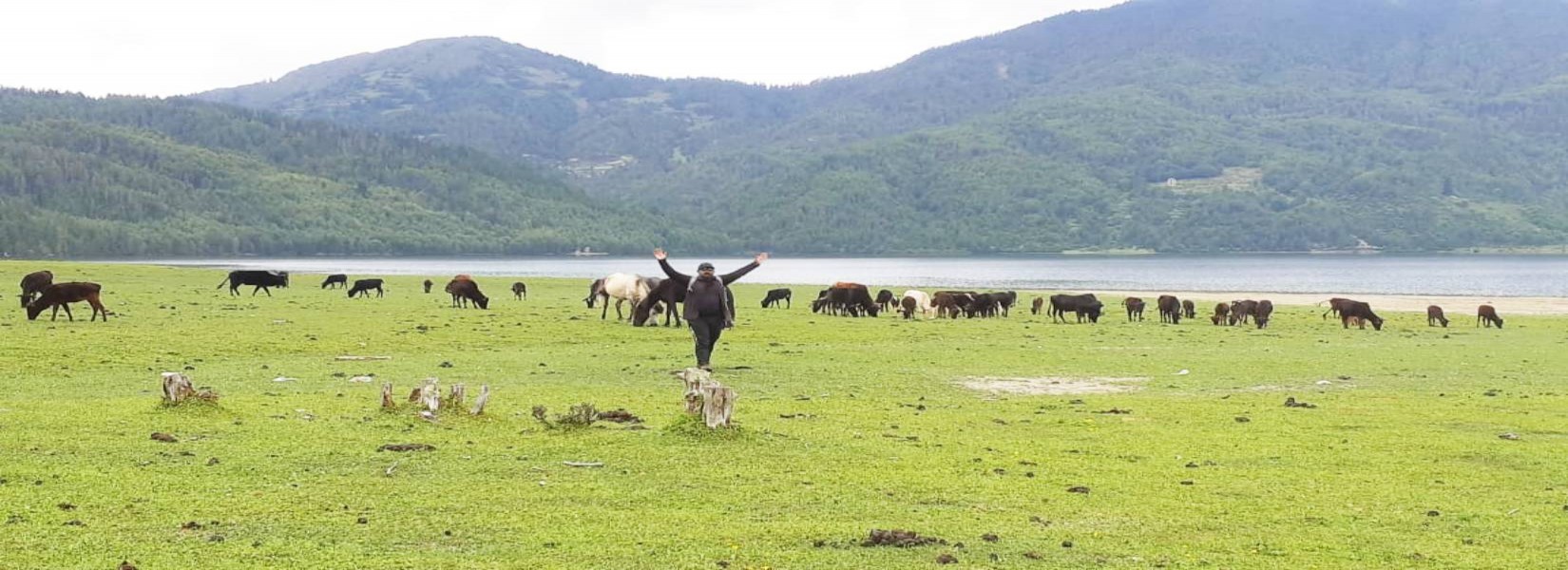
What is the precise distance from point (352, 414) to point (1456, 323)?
4629cm

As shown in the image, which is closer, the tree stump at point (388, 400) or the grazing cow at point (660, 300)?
the tree stump at point (388, 400)

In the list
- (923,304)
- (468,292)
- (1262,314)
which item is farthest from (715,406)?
(1262,314)

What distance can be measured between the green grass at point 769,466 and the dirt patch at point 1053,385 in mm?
684

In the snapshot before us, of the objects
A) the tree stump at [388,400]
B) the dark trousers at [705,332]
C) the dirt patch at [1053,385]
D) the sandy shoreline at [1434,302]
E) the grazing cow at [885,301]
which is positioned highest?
the dark trousers at [705,332]

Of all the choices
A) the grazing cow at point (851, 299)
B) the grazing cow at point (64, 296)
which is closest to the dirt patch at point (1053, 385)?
the grazing cow at point (64, 296)

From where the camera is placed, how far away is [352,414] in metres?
15.9

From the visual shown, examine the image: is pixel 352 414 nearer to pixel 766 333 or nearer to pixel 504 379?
pixel 504 379

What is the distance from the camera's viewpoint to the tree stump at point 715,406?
1441cm

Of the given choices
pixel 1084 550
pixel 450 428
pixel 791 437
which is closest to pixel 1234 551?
pixel 1084 550

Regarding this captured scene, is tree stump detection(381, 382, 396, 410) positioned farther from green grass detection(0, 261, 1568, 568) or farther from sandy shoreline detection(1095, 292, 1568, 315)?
sandy shoreline detection(1095, 292, 1568, 315)

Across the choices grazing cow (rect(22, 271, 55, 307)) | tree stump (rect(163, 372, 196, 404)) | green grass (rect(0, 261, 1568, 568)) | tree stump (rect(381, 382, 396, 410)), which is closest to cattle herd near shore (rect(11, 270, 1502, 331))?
grazing cow (rect(22, 271, 55, 307))

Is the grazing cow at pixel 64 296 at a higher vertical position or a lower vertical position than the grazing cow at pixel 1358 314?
higher

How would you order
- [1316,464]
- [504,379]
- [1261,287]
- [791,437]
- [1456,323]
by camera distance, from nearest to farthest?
[1316,464] < [791,437] < [504,379] < [1456,323] < [1261,287]

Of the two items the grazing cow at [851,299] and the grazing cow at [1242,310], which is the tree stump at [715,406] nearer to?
the grazing cow at [851,299]
